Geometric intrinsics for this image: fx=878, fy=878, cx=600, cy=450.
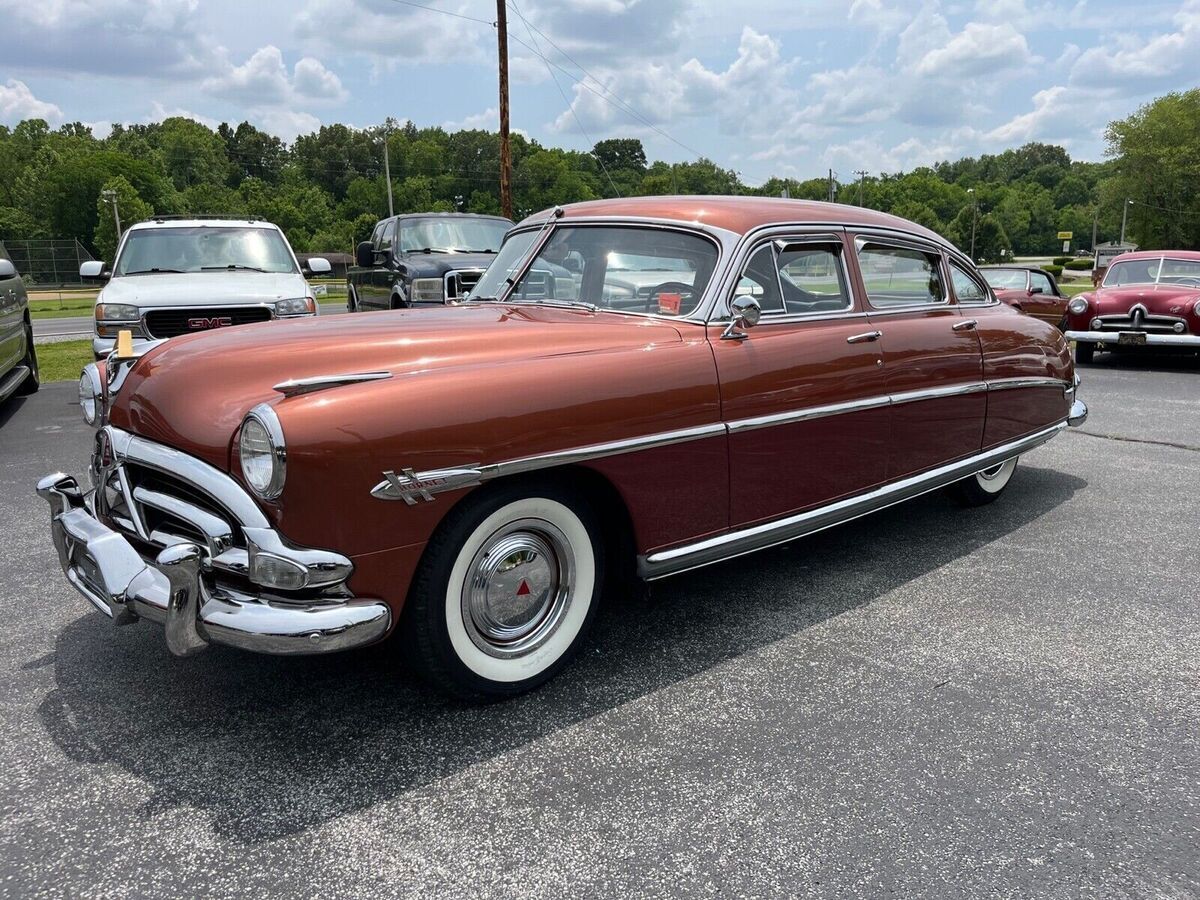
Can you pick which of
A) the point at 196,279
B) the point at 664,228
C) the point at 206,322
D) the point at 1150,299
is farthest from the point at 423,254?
the point at 1150,299

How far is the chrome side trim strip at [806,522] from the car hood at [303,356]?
0.80m

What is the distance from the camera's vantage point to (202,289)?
7.50 metres

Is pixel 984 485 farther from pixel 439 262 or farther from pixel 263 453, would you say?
pixel 439 262

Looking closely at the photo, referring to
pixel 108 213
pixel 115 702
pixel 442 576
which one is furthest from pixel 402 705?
pixel 108 213

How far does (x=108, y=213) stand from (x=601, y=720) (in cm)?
7321

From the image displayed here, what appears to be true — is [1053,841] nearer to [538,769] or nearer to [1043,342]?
[538,769]

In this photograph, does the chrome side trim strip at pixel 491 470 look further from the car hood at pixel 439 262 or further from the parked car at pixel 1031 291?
the parked car at pixel 1031 291

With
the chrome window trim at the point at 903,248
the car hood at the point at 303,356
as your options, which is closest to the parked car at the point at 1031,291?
the chrome window trim at the point at 903,248

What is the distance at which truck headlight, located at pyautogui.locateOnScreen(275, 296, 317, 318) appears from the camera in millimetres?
7445

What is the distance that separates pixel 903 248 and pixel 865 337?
2.90 ft

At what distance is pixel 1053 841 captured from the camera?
89.8 inches

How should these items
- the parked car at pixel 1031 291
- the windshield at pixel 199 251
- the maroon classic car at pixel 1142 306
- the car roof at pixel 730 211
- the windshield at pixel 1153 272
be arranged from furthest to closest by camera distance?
the parked car at pixel 1031 291, the windshield at pixel 1153 272, the maroon classic car at pixel 1142 306, the windshield at pixel 199 251, the car roof at pixel 730 211

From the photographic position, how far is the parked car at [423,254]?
9727 mm

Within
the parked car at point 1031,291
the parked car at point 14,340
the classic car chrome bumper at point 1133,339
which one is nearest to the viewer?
the parked car at point 14,340
